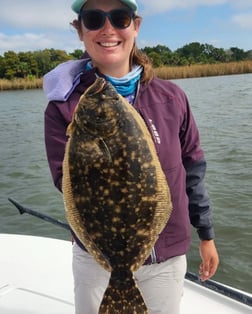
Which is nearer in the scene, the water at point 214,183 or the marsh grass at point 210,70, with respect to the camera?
the water at point 214,183

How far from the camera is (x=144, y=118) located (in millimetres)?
2396

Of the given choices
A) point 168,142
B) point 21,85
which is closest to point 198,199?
point 168,142

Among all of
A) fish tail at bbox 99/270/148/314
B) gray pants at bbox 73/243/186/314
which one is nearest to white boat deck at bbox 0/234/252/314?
gray pants at bbox 73/243/186/314

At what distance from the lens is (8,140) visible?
60.9 feet

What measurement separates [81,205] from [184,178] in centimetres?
83

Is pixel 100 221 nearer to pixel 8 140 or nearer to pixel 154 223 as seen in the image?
pixel 154 223

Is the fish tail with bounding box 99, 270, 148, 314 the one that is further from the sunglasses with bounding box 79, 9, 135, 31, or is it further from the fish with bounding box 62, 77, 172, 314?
the sunglasses with bounding box 79, 9, 135, 31

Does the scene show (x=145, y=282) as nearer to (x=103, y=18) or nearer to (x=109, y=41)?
(x=109, y=41)

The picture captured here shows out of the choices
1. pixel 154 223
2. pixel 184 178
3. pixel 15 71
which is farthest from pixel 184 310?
pixel 15 71

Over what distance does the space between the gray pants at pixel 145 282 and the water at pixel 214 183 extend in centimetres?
394

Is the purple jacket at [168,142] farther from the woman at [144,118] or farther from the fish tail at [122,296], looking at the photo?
the fish tail at [122,296]

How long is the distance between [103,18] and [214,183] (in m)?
8.97

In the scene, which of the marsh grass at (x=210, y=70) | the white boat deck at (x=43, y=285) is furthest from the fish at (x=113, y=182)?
the marsh grass at (x=210, y=70)

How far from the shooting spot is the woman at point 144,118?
224cm
